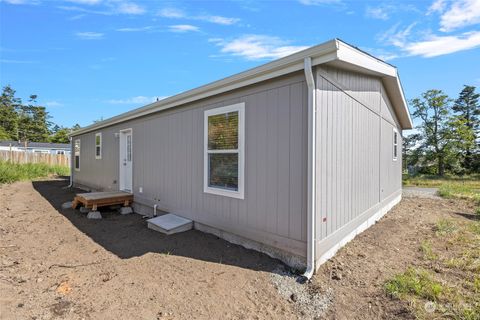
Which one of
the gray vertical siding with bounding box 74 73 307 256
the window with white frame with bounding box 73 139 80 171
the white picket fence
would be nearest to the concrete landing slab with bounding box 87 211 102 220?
the gray vertical siding with bounding box 74 73 307 256

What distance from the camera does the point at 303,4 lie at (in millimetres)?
4691

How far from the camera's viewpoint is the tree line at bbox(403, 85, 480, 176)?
2295 centimetres

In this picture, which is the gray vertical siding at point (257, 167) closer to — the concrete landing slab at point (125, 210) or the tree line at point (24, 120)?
the concrete landing slab at point (125, 210)

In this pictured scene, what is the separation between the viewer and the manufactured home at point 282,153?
131 inches

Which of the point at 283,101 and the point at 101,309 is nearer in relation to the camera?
the point at 101,309

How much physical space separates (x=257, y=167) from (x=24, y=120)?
45770mm

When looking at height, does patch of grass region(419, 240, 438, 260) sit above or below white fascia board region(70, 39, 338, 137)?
below

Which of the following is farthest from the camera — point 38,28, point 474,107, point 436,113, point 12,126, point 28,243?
point 12,126

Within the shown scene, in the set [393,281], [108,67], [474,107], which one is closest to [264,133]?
[393,281]

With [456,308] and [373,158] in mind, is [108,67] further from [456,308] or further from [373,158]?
[456,308]

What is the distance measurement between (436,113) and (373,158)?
2404 cm

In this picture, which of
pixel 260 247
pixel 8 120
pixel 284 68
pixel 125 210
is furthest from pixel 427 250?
pixel 8 120

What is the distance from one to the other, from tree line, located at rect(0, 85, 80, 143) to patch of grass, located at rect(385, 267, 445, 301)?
3909cm

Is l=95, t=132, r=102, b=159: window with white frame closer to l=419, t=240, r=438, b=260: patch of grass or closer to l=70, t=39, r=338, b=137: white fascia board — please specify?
l=70, t=39, r=338, b=137: white fascia board
